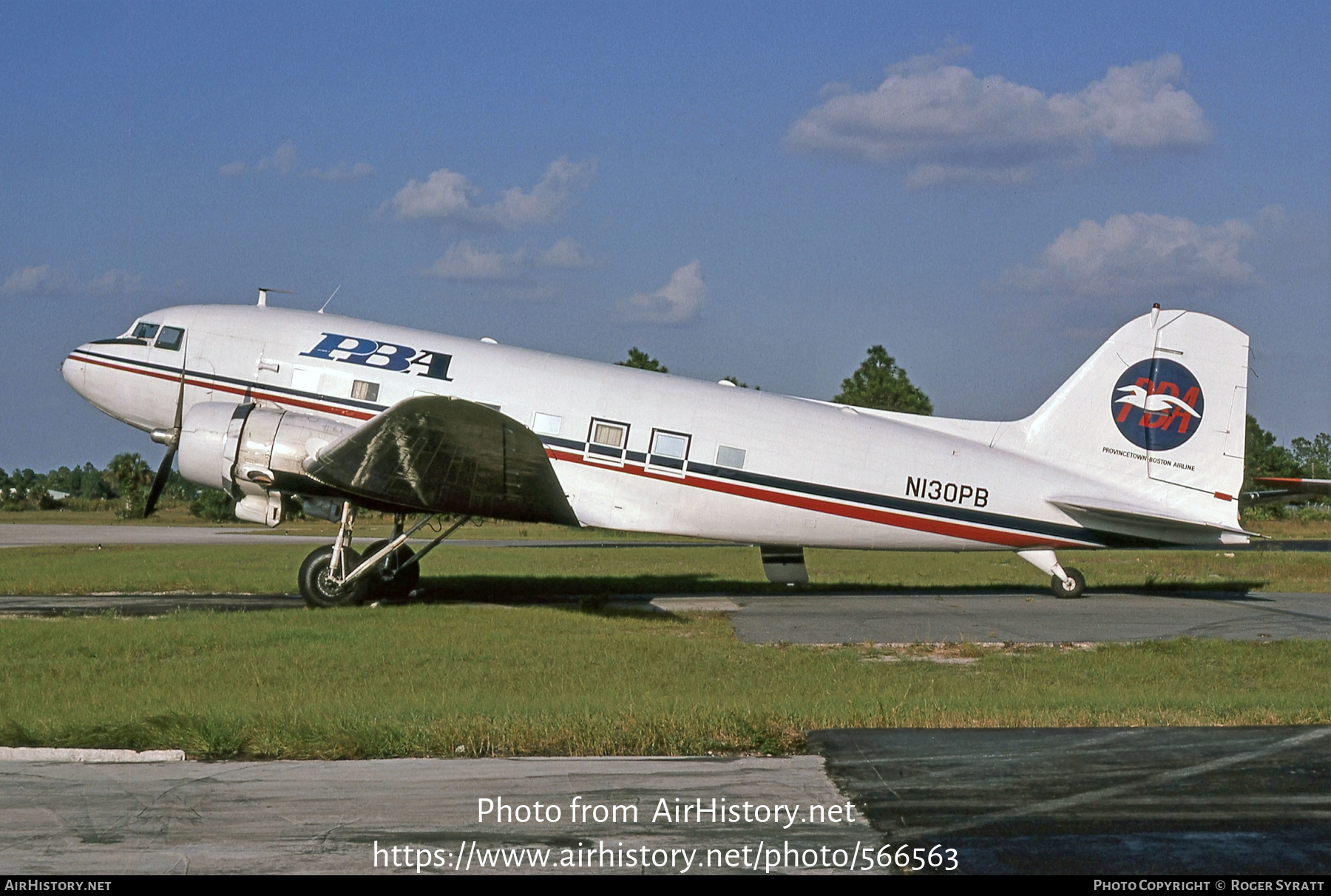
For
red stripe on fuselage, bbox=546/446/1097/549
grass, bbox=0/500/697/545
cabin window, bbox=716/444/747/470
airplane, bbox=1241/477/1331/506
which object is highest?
airplane, bbox=1241/477/1331/506

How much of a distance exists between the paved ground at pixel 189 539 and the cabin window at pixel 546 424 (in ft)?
61.8

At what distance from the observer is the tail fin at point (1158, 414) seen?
1827 centimetres

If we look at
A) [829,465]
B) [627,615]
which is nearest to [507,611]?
[627,615]

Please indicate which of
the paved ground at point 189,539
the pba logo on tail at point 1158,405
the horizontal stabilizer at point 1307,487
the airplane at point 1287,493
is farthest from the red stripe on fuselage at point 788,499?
the paved ground at point 189,539

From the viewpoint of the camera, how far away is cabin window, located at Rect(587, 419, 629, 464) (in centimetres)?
1750

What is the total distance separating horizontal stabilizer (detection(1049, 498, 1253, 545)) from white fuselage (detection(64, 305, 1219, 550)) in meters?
0.22

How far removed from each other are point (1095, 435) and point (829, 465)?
4612mm

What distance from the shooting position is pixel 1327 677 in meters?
12.2

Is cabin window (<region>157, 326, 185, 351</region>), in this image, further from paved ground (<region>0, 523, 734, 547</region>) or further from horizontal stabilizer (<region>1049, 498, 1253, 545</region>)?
paved ground (<region>0, 523, 734, 547</region>)

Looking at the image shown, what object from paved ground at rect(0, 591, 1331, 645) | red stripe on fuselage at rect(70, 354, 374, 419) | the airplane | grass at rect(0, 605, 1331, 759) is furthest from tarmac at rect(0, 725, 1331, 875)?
the airplane

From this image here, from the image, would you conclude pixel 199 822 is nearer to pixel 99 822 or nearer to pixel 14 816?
pixel 99 822

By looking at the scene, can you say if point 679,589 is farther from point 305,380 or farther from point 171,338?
point 171,338

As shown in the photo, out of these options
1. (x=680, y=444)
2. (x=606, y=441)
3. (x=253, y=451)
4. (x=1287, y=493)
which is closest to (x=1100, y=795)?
(x=680, y=444)

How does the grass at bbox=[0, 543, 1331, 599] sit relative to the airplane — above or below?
below
